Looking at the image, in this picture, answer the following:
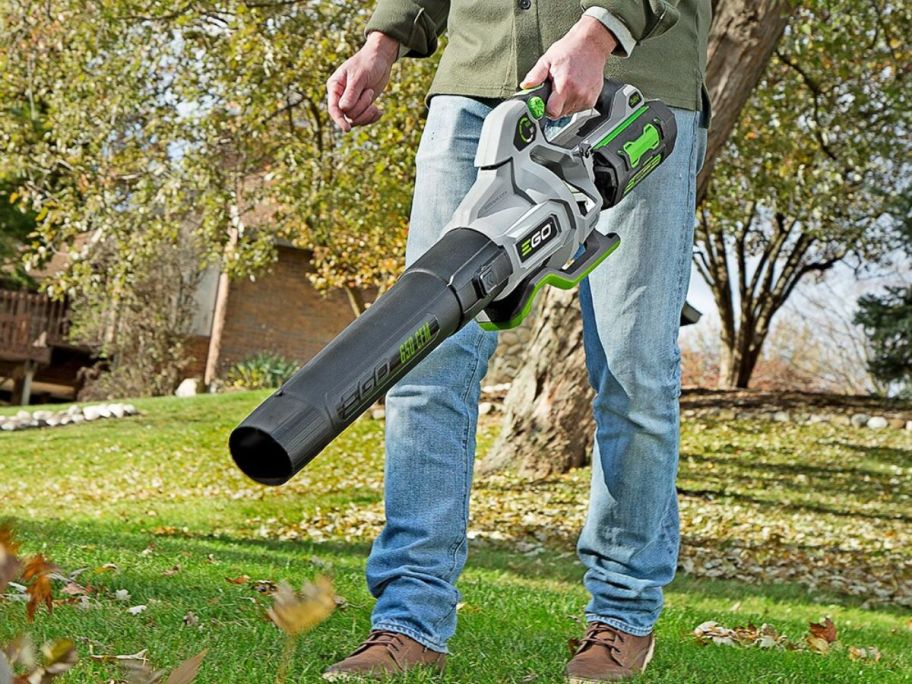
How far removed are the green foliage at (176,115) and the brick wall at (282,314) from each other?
10.3 meters

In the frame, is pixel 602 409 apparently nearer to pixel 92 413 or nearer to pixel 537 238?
pixel 537 238

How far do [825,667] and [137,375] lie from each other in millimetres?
17637

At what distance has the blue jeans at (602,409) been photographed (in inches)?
98.1

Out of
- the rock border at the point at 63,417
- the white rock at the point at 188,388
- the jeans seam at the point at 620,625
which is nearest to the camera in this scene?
the jeans seam at the point at 620,625

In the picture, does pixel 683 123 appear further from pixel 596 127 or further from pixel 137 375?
pixel 137 375

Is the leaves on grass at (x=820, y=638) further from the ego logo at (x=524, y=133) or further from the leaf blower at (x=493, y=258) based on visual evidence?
the ego logo at (x=524, y=133)

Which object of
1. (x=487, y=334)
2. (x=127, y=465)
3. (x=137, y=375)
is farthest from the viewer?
(x=137, y=375)

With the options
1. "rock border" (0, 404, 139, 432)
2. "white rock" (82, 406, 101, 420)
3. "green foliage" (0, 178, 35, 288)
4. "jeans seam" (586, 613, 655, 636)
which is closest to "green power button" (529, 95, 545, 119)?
"jeans seam" (586, 613, 655, 636)

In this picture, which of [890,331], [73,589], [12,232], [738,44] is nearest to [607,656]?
[73,589]

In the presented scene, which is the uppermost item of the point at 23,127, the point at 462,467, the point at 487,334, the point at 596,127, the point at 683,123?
the point at 23,127

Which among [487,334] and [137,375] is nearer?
[487,334]

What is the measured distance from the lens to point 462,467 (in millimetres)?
2553

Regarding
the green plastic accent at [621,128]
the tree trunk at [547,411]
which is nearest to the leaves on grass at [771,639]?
the green plastic accent at [621,128]

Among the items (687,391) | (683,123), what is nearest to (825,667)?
(683,123)
